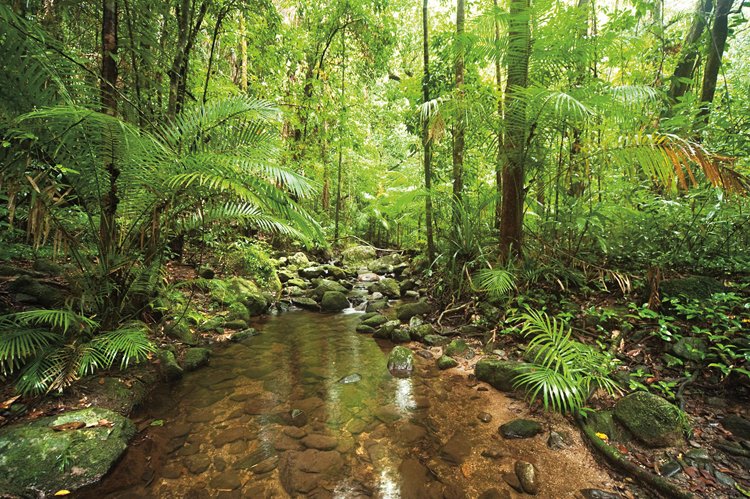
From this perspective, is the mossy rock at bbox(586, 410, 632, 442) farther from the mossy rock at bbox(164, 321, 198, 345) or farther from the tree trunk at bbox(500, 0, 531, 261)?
the mossy rock at bbox(164, 321, 198, 345)

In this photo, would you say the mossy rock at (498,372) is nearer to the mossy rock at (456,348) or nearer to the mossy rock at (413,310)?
the mossy rock at (456,348)

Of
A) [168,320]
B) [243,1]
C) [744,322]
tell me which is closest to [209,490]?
[168,320]

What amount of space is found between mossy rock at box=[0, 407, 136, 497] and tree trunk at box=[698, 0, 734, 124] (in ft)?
20.3

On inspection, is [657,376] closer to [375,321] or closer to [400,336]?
[400,336]

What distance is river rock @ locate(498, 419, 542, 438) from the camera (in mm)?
2305

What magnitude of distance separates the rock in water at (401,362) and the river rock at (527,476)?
1513mm

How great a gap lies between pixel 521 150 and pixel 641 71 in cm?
345

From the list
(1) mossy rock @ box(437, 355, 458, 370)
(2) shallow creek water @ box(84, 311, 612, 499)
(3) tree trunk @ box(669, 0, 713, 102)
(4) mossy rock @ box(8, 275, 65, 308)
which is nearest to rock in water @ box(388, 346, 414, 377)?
(2) shallow creek water @ box(84, 311, 612, 499)

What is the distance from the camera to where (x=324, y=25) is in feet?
26.1

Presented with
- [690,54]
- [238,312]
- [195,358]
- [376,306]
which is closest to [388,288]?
[376,306]

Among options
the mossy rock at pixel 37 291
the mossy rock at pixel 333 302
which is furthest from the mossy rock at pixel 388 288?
the mossy rock at pixel 37 291

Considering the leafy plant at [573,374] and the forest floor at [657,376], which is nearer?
the forest floor at [657,376]

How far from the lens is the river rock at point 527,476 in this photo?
1.86 m

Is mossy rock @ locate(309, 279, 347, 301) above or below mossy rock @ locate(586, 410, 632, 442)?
below
